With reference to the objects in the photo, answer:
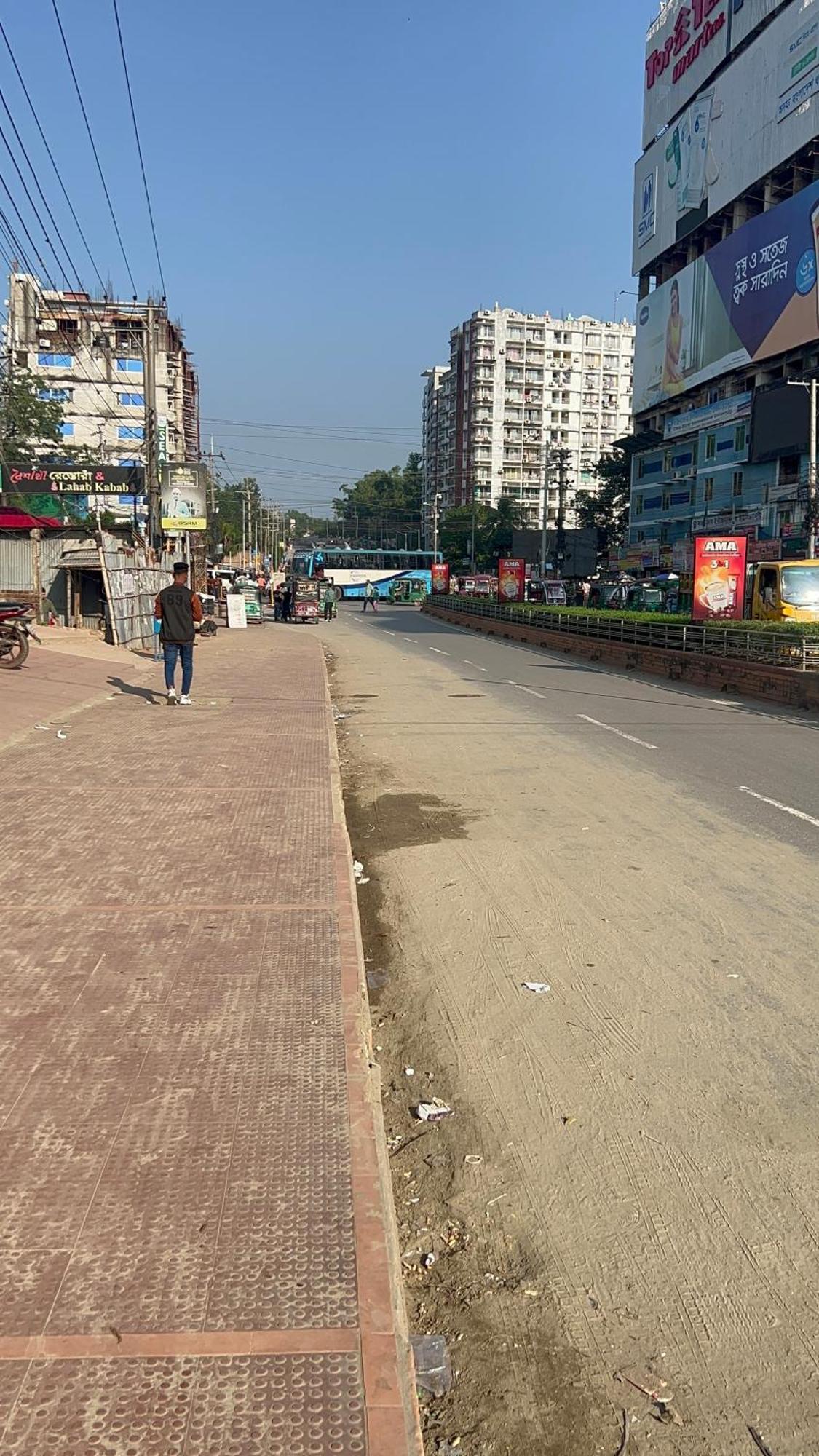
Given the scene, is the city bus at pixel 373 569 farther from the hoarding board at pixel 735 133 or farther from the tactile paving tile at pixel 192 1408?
the tactile paving tile at pixel 192 1408

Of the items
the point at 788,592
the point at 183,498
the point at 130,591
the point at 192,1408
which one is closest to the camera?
the point at 192,1408

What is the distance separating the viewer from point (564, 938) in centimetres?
585

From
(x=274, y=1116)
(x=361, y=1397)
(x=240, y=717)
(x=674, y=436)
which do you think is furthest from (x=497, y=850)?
(x=674, y=436)

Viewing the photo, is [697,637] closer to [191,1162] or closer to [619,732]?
[619,732]

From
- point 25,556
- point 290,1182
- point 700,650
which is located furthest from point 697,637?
point 290,1182

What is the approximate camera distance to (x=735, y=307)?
2525 inches

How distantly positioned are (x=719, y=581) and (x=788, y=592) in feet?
5.14

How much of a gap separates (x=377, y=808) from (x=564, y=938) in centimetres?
381

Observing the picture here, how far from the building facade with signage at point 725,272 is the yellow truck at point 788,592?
96.3ft

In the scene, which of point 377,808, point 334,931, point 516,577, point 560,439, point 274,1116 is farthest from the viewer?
point 560,439

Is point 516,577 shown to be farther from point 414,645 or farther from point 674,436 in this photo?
point 674,436

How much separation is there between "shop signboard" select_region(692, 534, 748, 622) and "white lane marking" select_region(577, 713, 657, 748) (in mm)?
8927

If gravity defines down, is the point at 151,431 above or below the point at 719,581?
above

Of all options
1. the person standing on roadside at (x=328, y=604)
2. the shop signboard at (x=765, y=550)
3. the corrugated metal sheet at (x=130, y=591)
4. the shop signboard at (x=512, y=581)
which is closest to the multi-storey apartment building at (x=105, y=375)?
the person standing on roadside at (x=328, y=604)
